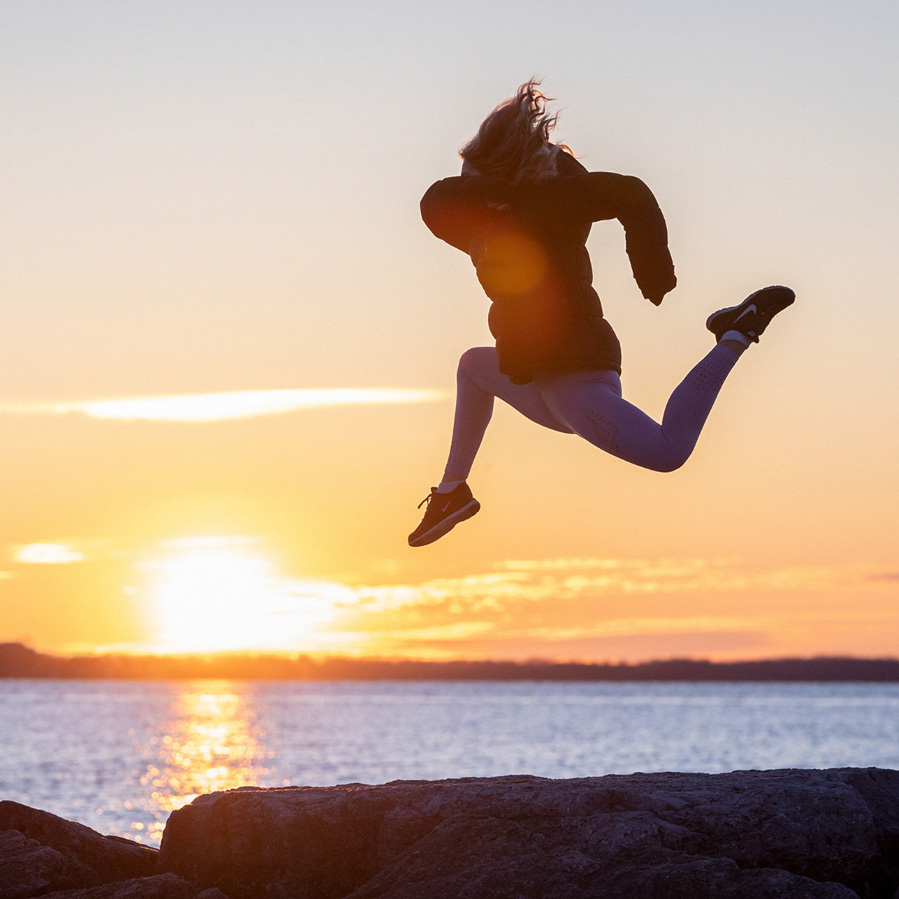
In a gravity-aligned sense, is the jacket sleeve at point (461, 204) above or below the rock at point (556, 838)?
above

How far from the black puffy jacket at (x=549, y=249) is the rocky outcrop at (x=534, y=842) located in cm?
230

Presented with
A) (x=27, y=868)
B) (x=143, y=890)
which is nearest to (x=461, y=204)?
(x=143, y=890)

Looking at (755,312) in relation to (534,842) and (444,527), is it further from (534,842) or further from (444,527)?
(534,842)

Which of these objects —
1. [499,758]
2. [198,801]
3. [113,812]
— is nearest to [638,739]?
[499,758]

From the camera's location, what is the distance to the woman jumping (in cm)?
584

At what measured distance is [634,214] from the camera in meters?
5.78

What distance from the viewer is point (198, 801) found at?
7.57 metres

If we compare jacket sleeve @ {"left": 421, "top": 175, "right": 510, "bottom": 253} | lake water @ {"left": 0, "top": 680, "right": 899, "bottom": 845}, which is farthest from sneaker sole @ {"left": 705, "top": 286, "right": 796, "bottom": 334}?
lake water @ {"left": 0, "top": 680, "right": 899, "bottom": 845}

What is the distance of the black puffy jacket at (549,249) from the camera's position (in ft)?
19.0

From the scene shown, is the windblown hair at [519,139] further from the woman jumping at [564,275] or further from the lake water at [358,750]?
the lake water at [358,750]

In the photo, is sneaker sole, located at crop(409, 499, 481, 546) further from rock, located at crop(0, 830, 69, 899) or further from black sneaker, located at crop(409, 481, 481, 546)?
rock, located at crop(0, 830, 69, 899)

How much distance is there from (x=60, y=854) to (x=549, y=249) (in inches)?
184

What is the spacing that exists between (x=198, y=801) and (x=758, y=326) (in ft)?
14.1

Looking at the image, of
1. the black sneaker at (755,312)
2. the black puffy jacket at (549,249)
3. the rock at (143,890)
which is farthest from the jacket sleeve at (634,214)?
the rock at (143,890)
